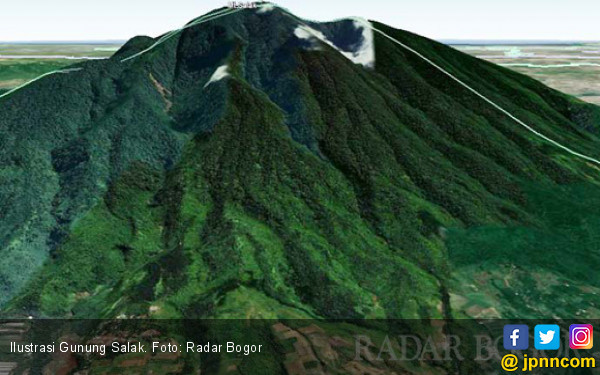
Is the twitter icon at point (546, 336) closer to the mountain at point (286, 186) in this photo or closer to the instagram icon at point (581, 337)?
the instagram icon at point (581, 337)

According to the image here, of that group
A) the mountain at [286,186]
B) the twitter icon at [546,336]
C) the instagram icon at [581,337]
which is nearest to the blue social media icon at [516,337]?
the twitter icon at [546,336]

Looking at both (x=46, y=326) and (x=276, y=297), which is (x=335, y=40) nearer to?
(x=276, y=297)

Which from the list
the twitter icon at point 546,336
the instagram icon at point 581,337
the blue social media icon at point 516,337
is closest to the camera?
the twitter icon at point 546,336

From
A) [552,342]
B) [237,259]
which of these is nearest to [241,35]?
[237,259]

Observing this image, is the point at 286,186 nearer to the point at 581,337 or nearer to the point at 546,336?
the point at 546,336

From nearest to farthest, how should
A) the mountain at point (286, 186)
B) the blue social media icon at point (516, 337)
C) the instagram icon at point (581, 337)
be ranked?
the instagram icon at point (581, 337) < the blue social media icon at point (516, 337) < the mountain at point (286, 186)

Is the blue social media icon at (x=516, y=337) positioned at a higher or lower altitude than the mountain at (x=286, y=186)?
lower
